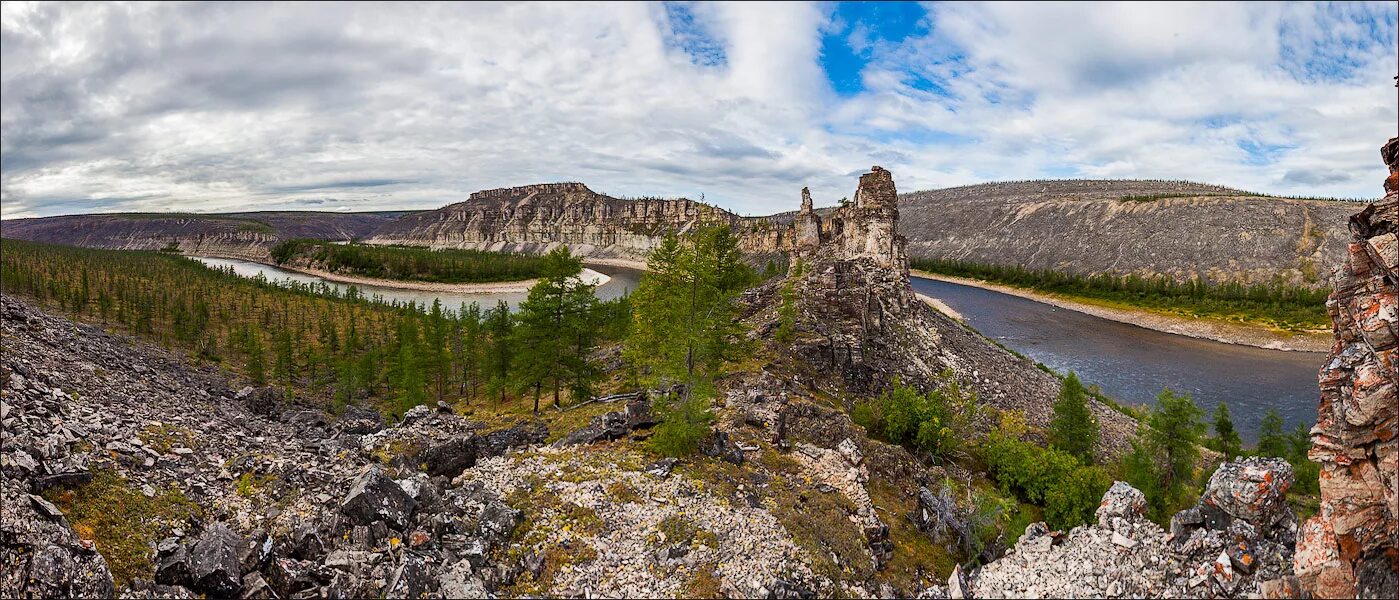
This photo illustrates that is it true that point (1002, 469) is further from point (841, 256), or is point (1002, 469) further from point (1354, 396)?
point (841, 256)

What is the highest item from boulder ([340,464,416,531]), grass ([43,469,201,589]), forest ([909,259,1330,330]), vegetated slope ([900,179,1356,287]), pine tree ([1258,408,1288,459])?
vegetated slope ([900,179,1356,287])

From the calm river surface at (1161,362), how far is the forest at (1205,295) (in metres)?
14.3

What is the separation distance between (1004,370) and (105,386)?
57.7 meters

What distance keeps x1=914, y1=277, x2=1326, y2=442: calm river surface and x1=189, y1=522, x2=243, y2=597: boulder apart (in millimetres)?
63712

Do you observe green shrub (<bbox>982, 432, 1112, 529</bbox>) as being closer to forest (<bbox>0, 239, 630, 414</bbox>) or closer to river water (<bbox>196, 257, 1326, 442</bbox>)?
forest (<bbox>0, 239, 630, 414</bbox>)

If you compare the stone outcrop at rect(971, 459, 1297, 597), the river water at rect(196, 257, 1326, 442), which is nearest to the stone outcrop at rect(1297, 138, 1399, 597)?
the stone outcrop at rect(971, 459, 1297, 597)

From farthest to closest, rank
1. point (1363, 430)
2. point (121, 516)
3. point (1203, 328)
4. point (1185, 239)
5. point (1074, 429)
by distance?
point (1185, 239), point (1203, 328), point (1074, 429), point (121, 516), point (1363, 430)

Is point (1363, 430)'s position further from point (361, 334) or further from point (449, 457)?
point (361, 334)

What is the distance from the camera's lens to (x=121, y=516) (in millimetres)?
13016

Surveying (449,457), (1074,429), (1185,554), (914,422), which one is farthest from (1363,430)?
→ (1074,429)

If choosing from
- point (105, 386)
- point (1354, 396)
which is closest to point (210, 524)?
point (105, 386)

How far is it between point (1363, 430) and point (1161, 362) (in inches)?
2927

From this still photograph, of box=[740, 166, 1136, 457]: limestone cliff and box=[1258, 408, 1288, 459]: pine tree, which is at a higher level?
box=[740, 166, 1136, 457]: limestone cliff

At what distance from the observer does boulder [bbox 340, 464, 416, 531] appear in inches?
598
